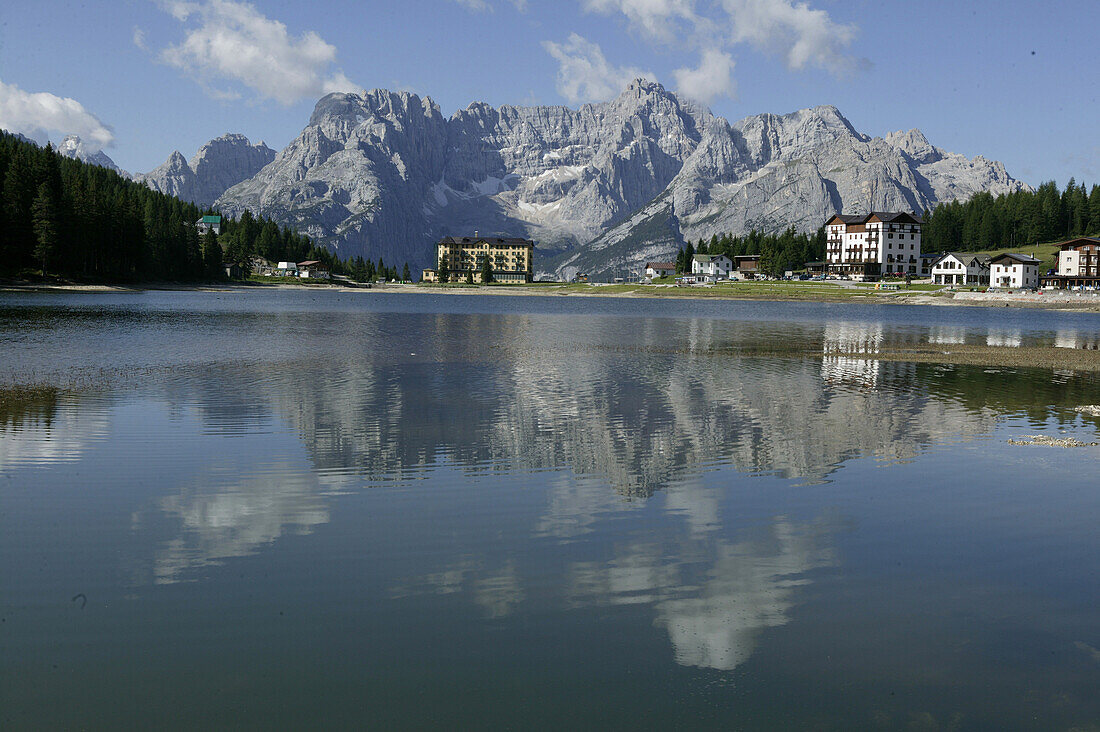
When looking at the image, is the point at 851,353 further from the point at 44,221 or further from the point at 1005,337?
the point at 44,221

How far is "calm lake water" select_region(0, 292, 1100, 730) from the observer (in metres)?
10.4

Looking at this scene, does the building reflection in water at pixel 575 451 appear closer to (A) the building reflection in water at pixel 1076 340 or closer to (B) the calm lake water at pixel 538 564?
(B) the calm lake water at pixel 538 564

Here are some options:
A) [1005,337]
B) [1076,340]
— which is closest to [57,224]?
[1005,337]

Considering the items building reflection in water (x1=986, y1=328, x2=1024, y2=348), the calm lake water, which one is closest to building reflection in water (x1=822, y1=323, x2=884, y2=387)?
building reflection in water (x1=986, y1=328, x2=1024, y2=348)

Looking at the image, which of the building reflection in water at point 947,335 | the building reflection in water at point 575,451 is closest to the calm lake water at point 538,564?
the building reflection in water at point 575,451

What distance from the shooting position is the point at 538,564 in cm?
1508

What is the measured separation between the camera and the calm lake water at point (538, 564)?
10.4 m

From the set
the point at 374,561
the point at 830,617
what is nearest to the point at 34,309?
the point at 374,561

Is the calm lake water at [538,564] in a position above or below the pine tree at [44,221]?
below

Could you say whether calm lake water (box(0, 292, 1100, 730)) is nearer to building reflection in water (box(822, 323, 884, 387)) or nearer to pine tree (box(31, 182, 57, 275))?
building reflection in water (box(822, 323, 884, 387))

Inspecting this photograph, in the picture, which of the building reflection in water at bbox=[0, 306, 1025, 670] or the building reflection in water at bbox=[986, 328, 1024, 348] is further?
the building reflection in water at bbox=[986, 328, 1024, 348]

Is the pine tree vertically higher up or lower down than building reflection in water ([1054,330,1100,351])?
higher up

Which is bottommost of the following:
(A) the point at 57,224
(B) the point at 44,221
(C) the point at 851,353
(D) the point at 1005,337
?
(C) the point at 851,353

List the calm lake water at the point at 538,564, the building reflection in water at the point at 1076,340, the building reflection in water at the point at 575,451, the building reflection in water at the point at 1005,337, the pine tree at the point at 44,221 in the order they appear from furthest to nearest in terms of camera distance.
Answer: the pine tree at the point at 44,221
the building reflection in water at the point at 1005,337
the building reflection in water at the point at 1076,340
the building reflection in water at the point at 575,451
the calm lake water at the point at 538,564
